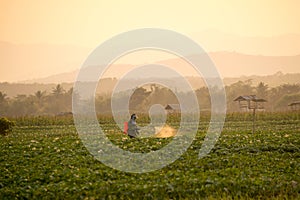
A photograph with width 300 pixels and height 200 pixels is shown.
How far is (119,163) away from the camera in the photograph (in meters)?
16.3

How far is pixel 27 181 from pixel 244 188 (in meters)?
6.23

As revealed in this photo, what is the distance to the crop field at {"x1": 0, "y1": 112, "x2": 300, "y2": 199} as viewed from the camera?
1349cm

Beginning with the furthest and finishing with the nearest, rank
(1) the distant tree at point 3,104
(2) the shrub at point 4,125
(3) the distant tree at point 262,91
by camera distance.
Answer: (3) the distant tree at point 262,91
(1) the distant tree at point 3,104
(2) the shrub at point 4,125

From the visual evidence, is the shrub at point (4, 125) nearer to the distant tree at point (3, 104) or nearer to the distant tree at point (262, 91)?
the distant tree at point (3, 104)

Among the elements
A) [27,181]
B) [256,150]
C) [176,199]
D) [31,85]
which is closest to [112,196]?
[176,199]

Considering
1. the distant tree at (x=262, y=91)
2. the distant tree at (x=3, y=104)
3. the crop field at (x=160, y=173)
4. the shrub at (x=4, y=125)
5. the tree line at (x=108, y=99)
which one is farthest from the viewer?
the distant tree at (x=262, y=91)

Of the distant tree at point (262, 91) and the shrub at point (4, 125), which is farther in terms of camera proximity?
the distant tree at point (262, 91)

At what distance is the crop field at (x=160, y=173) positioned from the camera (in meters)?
13.5

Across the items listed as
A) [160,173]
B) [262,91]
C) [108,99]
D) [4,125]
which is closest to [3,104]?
[108,99]

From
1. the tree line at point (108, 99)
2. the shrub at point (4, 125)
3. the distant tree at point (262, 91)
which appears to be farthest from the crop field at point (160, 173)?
the distant tree at point (262, 91)

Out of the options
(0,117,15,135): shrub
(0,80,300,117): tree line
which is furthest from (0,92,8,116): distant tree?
(0,117,15,135): shrub

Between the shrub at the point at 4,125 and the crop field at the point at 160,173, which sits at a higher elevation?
the shrub at the point at 4,125

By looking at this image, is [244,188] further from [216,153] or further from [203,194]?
[216,153]

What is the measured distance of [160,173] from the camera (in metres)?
15.3
